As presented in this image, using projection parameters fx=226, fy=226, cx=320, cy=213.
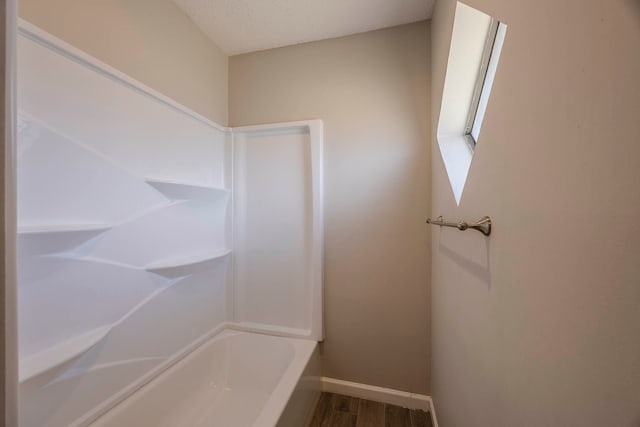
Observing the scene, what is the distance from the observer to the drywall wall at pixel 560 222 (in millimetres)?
299

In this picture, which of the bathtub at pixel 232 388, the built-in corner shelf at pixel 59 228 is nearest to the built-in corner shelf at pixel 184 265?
the built-in corner shelf at pixel 59 228

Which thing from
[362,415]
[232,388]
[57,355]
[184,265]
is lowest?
[362,415]

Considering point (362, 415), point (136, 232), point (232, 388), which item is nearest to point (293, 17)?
point (136, 232)

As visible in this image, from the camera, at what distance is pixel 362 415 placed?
1476 millimetres

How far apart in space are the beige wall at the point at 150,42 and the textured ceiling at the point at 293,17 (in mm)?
161

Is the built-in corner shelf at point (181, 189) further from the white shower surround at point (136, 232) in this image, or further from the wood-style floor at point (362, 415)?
the wood-style floor at point (362, 415)

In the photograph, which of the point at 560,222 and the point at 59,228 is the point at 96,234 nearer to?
the point at 59,228

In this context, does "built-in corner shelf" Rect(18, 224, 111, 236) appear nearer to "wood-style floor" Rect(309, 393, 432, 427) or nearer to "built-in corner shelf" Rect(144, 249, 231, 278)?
"built-in corner shelf" Rect(144, 249, 231, 278)

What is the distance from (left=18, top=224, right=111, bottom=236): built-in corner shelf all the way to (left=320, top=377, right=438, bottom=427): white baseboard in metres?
1.68

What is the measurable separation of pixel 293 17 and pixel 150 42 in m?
0.88

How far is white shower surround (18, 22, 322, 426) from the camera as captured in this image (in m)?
0.78

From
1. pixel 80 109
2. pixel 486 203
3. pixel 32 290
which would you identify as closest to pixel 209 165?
pixel 80 109

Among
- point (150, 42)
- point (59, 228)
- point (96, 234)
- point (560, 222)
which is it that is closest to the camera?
point (560, 222)

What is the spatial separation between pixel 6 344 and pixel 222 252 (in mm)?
1228
